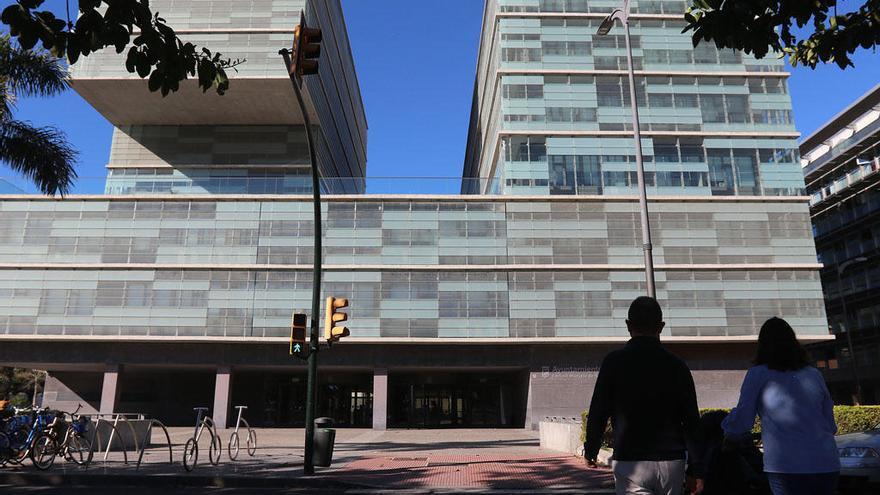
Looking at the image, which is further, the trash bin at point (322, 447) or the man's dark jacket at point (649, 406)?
the trash bin at point (322, 447)

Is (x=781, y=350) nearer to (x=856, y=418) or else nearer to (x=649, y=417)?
(x=649, y=417)

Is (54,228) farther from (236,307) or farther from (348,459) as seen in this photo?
(348,459)

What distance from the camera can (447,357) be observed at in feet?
105

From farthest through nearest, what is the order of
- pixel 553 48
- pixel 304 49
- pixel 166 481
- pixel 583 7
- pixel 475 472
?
pixel 583 7, pixel 553 48, pixel 475 472, pixel 166 481, pixel 304 49

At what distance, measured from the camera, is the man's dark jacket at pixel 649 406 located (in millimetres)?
3041

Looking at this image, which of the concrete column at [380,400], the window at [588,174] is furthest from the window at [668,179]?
the concrete column at [380,400]

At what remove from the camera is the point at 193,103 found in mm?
36250

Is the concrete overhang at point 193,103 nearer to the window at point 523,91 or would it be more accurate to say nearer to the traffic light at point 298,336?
the window at point 523,91

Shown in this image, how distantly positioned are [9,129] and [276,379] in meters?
22.0

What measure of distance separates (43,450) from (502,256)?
23350 millimetres

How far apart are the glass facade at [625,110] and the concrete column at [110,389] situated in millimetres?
20891

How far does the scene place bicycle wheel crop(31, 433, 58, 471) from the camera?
466 inches

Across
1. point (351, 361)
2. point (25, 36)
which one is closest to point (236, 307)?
point (351, 361)

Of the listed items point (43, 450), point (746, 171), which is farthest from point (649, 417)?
point (746, 171)
